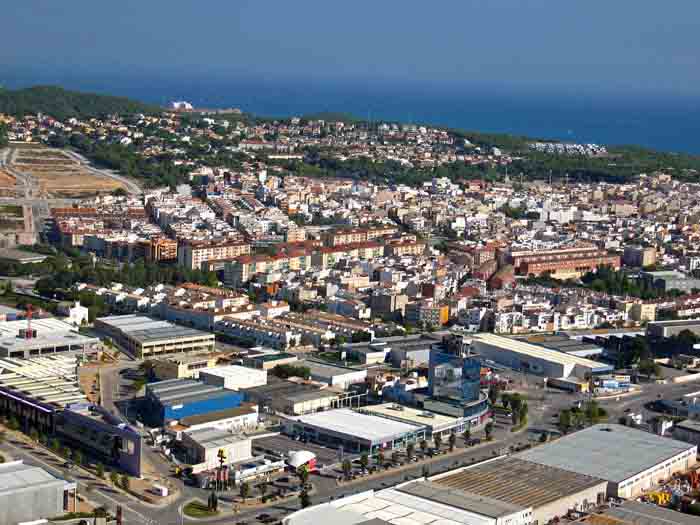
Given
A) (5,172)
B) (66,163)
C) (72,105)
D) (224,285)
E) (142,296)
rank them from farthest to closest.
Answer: (72,105)
(66,163)
(5,172)
(224,285)
(142,296)

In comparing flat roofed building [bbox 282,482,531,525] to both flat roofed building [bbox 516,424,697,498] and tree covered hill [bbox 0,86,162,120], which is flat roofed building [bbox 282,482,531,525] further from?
tree covered hill [bbox 0,86,162,120]

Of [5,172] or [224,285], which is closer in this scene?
[224,285]

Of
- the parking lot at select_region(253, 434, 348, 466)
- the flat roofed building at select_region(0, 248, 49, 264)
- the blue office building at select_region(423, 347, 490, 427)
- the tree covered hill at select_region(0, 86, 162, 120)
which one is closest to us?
the parking lot at select_region(253, 434, 348, 466)

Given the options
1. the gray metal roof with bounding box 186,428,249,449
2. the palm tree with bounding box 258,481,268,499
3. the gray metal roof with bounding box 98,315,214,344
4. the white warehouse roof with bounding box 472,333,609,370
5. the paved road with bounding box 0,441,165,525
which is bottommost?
the paved road with bounding box 0,441,165,525

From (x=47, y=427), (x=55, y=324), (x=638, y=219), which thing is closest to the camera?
(x=47, y=427)

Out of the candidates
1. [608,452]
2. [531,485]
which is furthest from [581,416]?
[531,485]

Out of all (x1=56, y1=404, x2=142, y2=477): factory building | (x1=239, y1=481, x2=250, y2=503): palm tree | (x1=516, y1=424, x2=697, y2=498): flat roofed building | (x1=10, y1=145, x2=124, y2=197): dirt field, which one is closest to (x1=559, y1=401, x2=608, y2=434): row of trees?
(x1=516, y1=424, x2=697, y2=498): flat roofed building

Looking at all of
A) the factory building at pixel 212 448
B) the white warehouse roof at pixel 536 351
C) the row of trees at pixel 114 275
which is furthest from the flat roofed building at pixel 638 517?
the row of trees at pixel 114 275

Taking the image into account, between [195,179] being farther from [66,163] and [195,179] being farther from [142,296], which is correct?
[142,296]

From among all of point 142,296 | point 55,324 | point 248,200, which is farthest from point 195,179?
point 55,324
